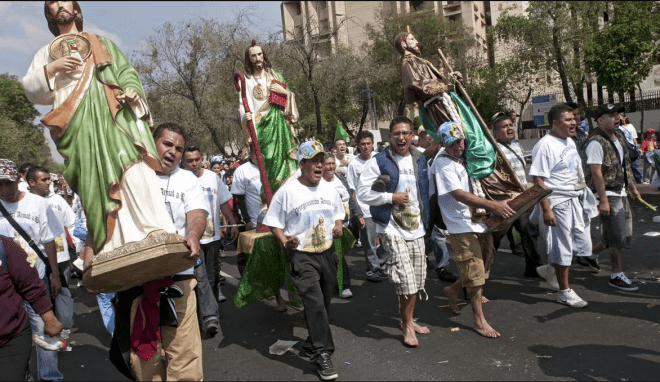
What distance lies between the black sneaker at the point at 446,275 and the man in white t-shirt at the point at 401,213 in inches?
80.0

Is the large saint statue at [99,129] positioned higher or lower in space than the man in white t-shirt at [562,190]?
higher

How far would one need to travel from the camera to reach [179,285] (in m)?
3.51

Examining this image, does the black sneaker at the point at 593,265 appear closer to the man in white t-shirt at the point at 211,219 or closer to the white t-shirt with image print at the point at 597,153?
the white t-shirt with image print at the point at 597,153

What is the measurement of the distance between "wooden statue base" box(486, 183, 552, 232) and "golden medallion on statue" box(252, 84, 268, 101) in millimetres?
2871

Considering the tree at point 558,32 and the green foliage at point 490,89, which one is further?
the green foliage at point 490,89

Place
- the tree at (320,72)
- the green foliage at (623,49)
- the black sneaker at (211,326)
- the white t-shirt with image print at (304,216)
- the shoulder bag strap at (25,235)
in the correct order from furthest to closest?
the tree at (320,72) → the green foliage at (623,49) → the black sneaker at (211,326) → the white t-shirt with image print at (304,216) → the shoulder bag strap at (25,235)

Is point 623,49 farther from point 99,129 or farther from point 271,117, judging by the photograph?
point 99,129

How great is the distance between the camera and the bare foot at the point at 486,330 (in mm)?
4688

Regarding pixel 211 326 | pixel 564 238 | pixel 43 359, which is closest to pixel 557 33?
pixel 564 238

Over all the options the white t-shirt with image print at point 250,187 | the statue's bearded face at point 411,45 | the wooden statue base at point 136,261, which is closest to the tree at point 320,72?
the white t-shirt with image print at point 250,187

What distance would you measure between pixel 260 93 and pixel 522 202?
314 cm

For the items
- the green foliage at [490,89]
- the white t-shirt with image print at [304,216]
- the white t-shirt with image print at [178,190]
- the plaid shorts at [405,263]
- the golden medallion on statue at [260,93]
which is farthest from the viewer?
the green foliage at [490,89]

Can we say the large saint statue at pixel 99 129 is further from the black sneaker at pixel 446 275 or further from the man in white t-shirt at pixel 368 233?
the black sneaker at pixel 446 275

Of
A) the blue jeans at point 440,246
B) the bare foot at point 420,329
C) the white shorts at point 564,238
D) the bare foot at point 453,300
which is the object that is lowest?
the bare foot at point 420,329
